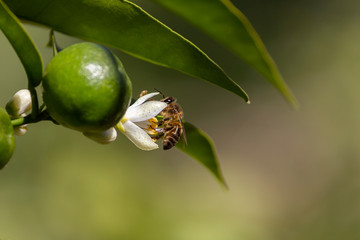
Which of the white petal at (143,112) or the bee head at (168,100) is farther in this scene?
the bee head at (168,100)

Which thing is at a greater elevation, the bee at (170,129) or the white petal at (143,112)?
the white petal at (143,112)

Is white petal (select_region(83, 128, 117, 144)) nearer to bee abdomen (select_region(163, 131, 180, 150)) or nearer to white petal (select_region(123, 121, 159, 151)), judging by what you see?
white petal (select_region(123, 121, 159, 151))

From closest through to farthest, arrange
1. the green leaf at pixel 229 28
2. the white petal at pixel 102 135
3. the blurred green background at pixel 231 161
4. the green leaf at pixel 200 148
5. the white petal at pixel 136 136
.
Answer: the green leaf at pixel 229 28
the white petal at pixel 102 135
the white petal at pixel 136 136
the green leaf at pixel 200 148
the blurred green background at pixel 231 161

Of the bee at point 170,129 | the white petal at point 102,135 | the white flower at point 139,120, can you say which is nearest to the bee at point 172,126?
the bee at point 170,129

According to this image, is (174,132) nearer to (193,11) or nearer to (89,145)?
(193,11)

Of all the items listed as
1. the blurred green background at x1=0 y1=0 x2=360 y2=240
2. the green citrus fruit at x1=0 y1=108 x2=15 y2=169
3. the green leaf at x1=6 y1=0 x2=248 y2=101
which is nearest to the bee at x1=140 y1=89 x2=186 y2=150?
the green leaf at x1=6 y1=0 x2=248 y2=101

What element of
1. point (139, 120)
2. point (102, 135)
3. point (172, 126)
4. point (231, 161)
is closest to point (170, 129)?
point (172, 126)

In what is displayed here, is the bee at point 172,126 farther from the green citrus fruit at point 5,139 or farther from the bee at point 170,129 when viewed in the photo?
the green citrus fruit at point 5,139

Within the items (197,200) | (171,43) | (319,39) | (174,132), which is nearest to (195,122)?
(197,200)
